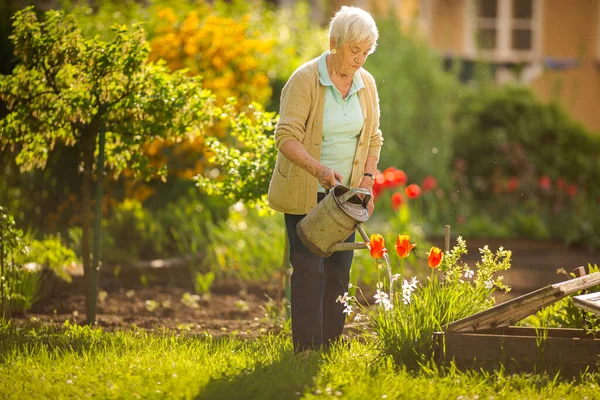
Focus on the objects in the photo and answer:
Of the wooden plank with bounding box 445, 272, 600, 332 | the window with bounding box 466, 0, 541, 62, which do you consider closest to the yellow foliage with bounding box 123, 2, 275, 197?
the wooden plank with bounding box 445, 272, 600, 332

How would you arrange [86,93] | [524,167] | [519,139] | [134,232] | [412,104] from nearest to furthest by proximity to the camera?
[86,93] < [134,232] < [524,167] < [412,104] < [519,139]

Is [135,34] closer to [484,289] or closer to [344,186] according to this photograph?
[344,186]

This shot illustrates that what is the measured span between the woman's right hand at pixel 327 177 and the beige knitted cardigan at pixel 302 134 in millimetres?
199

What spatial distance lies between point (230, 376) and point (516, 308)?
135 cm

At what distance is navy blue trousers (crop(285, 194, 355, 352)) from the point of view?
4586 mm

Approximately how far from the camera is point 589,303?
438 centimetres

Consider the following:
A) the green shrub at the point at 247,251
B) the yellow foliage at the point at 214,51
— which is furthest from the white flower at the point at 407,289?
the yellow foliage at the point at 214,51

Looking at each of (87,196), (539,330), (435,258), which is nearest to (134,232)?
(87,196)

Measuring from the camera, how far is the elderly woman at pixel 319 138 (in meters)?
4.45

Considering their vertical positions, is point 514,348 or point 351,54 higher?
point 351,54

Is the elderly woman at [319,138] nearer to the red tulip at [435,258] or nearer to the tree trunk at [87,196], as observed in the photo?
the red tulip at [435,258]

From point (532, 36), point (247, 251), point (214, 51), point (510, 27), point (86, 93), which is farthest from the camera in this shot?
point (532, 36)


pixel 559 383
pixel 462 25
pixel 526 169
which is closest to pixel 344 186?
pixel 559 383

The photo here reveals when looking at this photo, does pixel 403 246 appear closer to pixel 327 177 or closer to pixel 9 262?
pixel 327 177
